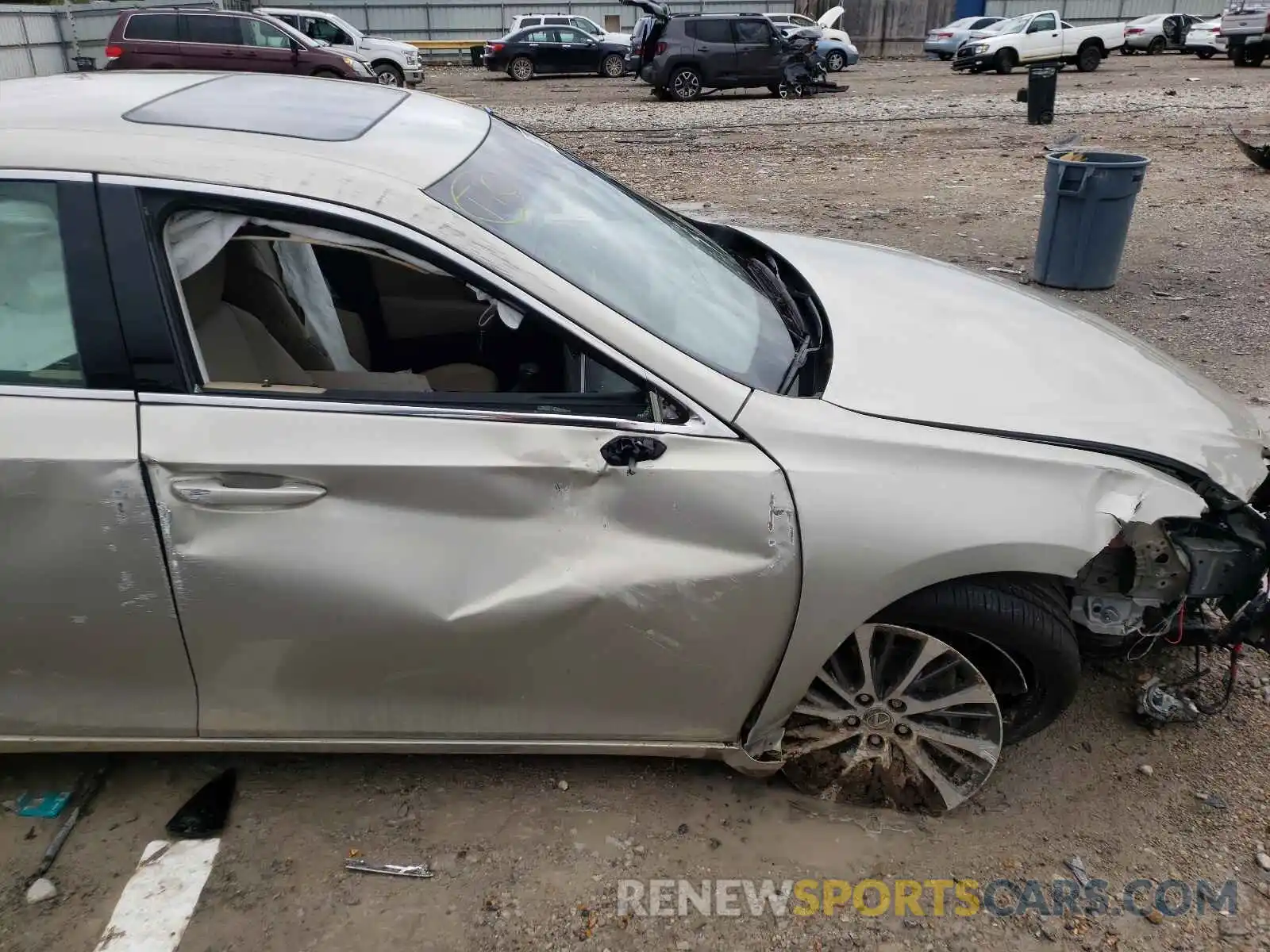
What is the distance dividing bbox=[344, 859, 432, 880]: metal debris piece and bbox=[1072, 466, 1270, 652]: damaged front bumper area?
1798 millimetres

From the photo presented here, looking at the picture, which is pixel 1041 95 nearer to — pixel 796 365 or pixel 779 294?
pixel 779 294

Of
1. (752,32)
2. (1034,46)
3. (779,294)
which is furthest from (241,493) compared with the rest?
(1034,46)

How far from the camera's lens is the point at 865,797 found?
245cm

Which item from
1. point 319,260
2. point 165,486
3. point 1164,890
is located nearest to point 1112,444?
point 1164,890

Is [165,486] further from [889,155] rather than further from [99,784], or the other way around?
[889,155]

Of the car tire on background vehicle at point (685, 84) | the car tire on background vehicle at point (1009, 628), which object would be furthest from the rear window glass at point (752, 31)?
the car tire on background vehicle at point (1009, 628)

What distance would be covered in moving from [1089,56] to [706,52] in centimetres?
1249

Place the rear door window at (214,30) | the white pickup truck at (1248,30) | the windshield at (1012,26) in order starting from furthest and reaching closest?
the windshield at (1012,26) < the white pickup truck at (1248,30) < the rear door window at (214,30)

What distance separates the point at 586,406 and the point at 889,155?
11605 mm

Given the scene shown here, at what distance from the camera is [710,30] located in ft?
64.6

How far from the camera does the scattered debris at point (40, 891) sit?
217 cm

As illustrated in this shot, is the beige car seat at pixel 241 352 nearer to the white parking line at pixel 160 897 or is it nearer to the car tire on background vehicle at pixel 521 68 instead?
the white parking line at pixel 160 897

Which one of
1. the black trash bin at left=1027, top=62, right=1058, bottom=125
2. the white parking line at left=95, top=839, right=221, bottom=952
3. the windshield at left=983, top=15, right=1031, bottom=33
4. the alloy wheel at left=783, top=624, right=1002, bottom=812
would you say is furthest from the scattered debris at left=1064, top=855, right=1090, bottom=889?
the windshield at left=983, top=15, right=1031, bottom=33

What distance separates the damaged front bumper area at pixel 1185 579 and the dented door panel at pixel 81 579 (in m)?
2.19
